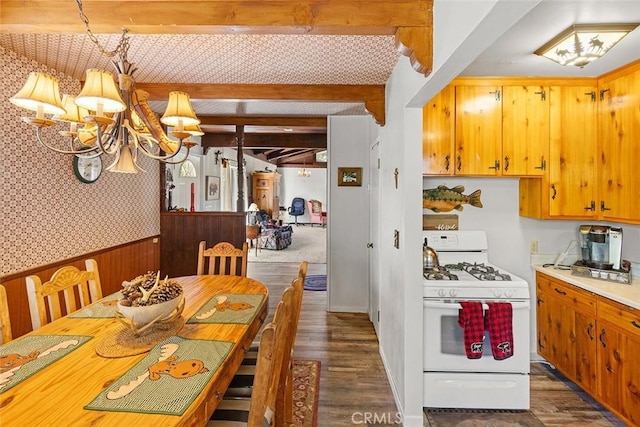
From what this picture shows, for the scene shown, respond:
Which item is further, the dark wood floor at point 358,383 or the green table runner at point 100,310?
the dark wood floor at point 358,383

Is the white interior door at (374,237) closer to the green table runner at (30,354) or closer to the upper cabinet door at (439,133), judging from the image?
the upper cabinet door at (439,133)

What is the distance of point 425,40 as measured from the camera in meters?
1.76

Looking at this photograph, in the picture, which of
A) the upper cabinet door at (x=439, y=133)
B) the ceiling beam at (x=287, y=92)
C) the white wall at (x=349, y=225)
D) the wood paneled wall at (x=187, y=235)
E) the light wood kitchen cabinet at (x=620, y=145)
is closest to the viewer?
the light wood kitchen cabinet at (x=620, y=145)

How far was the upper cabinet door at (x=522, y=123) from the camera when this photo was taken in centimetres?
259

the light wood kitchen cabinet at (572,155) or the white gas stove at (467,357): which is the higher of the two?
the light wood kitchen cabinet at (572,155)

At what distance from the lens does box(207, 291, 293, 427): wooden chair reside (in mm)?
997

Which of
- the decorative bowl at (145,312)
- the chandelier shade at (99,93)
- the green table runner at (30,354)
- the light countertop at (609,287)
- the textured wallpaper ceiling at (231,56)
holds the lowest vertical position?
the green table runner at (30,354)

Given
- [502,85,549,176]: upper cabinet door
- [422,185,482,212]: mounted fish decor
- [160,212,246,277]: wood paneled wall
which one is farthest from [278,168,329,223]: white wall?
[502,85,549,176]: upper cabinet door

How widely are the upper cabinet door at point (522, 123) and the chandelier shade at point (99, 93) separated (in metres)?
2.62

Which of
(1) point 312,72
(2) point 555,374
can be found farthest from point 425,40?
(2) point 555,374

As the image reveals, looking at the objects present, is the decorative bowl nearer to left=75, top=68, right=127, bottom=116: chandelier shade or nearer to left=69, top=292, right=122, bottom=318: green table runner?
left=69, top=292, right=122, bottom=318: green table runner

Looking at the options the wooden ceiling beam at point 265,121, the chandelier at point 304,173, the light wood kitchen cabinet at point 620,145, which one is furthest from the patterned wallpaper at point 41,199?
the chandelier at point 304,173

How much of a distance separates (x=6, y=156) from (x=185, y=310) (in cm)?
181

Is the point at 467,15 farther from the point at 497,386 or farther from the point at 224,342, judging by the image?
the point at 497,386
